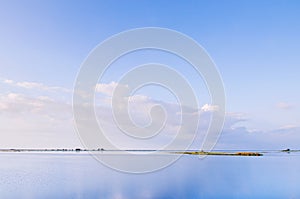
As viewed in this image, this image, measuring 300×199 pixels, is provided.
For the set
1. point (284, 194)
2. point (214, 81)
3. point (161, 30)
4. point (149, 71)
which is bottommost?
point (284, 194)

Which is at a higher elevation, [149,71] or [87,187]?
[149,71]

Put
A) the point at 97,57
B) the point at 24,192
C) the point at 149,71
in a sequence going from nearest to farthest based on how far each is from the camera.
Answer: the point at 97,57 → the point at 24,192 → the point at 149,71

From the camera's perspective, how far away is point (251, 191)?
88.0ft

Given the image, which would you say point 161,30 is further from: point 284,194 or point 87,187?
point 284,194

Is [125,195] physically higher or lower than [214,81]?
lower

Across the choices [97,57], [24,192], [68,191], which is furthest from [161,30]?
[24,192]

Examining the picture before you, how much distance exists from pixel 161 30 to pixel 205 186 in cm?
1567

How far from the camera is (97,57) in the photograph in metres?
21.9

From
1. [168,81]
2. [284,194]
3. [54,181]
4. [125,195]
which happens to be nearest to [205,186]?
[284,194]

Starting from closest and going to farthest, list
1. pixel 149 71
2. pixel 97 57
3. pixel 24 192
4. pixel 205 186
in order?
pixel 97 57 → pixel 24 192 → pixel 149 71 → pixel 205 186

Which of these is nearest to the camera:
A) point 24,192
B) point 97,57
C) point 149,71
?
point 97,57

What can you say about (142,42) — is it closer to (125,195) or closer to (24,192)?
(125,195)

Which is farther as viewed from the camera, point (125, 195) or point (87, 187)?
point (87, 187)

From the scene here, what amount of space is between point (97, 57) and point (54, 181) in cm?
1480
